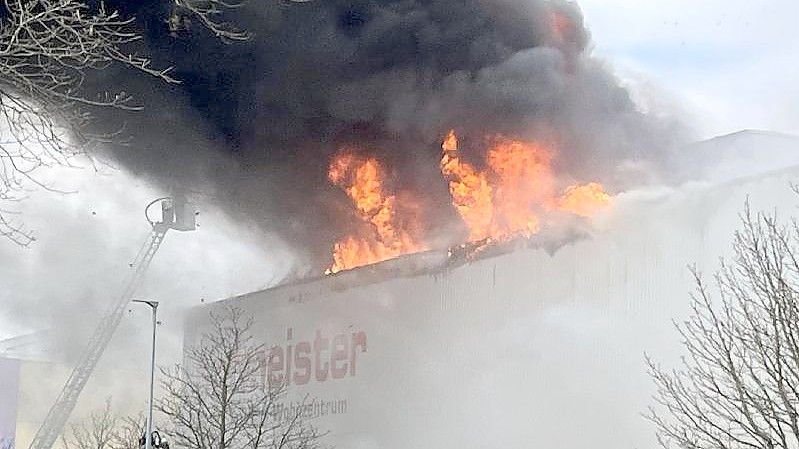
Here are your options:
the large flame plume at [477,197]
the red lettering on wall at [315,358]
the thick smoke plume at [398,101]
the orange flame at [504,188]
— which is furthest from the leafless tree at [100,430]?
the orange flame at [504,188]

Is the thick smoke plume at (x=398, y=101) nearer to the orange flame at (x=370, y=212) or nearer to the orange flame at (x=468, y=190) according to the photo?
the orange flame at (x=468, y=190)

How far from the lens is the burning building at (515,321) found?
16.4 meters

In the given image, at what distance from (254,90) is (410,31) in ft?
11.1

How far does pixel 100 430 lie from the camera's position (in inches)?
1272

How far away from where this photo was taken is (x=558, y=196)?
21.9 m

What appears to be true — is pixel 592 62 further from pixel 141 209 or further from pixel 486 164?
pixel 141 209

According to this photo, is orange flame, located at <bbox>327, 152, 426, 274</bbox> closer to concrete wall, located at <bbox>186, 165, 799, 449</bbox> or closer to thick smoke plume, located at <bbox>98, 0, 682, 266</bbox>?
thick smoke plume, located at <bbox>98, 0, 682, 266</bbox>

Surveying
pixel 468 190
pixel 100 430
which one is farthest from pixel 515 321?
pixel 100 430

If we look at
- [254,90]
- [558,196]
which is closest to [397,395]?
[558,196]

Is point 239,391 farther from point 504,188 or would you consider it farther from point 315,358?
point 504,188

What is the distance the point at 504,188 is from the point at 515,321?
4619mm

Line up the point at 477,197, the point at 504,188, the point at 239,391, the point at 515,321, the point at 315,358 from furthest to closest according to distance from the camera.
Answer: the point at 315,358 → the point at 477,197 → the point at 504,188 → the point at 239,391 → the point at 515,321

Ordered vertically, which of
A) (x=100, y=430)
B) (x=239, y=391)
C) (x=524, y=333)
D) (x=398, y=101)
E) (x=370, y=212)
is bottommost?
(x=239, y=391)

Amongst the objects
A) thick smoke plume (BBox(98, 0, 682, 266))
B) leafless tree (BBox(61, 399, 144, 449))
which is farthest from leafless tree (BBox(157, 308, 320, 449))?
thick smoke plume (BBox(98, 0, 682, 266))
